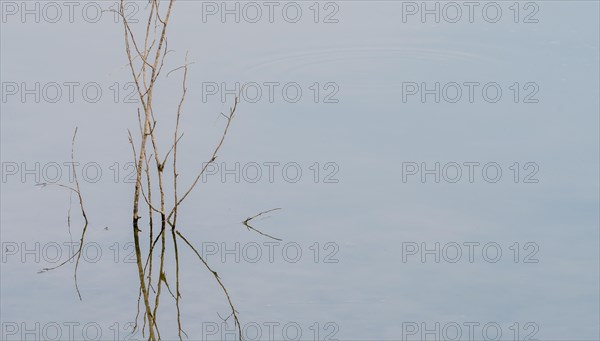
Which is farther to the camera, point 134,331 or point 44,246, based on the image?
point 44,246

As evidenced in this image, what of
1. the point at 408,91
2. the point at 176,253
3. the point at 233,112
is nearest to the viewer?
the point at 176,253

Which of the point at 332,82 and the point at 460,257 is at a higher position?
the point at 332,82

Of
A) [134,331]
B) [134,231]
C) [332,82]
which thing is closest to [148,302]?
[134,331]

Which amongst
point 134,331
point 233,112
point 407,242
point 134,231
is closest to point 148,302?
point 134,331

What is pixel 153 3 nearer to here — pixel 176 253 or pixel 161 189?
pixel 161 189

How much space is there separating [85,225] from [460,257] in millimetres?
1301

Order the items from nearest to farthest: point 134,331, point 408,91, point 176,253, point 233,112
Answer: point 134,331 < point 176,253 < point 233,112 < point 408,91

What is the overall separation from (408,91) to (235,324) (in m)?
1.88

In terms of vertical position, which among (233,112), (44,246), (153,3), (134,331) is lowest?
(134,331)

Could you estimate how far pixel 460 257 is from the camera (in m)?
3.63

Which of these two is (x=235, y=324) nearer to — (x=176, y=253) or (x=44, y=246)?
(x=176, y=253)

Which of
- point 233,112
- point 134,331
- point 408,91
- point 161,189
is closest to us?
point 134,331

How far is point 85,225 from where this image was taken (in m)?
3.79

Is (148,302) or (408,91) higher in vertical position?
(408,91)
